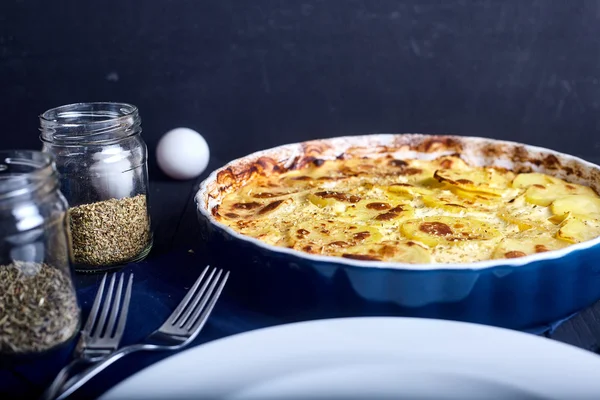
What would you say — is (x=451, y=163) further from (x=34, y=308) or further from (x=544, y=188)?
(x=34, y=308)

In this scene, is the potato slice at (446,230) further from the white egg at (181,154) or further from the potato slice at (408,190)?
the white egg at (181,154)

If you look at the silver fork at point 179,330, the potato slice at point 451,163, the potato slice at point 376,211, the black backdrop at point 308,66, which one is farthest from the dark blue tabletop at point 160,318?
the black backdrop at point 308,66

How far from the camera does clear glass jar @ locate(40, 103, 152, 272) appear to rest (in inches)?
63.1

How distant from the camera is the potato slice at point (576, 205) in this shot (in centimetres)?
170

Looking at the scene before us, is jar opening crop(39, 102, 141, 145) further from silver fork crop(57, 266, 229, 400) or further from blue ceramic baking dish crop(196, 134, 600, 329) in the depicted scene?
silver fork crop(57, 266, 229, 400)

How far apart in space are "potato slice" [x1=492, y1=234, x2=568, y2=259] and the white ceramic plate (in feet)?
1.39

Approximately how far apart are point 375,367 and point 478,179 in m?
1.05

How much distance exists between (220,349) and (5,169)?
0.57 metres

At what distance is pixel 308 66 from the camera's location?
103 inches

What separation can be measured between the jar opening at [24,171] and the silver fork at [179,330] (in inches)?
11.6

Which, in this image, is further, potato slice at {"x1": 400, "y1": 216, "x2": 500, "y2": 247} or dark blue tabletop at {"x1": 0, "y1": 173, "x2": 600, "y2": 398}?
potato slice at {"x1": 400, "y1": 216, "x2": 500, "y2": 247}

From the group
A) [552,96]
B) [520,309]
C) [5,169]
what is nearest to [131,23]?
[5,169]

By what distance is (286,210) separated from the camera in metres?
1.74

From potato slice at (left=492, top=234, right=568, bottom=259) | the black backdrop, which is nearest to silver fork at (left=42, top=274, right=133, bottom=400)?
potato slice at (left=492, top=234, right=568, bottom=259)
